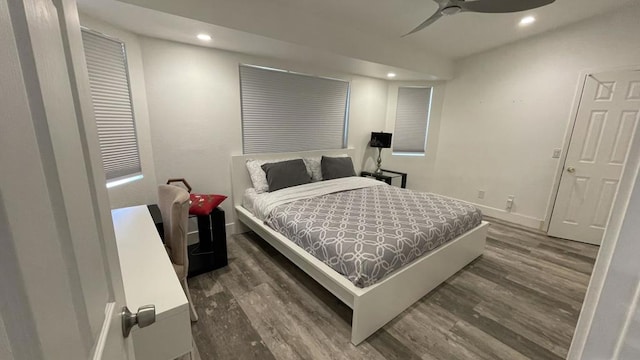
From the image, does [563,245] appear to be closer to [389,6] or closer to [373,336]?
[373,336]

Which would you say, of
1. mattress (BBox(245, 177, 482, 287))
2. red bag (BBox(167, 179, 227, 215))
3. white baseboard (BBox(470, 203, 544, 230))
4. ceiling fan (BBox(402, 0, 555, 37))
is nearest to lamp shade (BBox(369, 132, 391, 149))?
mattress (BBox(245, 177, 482, 287))

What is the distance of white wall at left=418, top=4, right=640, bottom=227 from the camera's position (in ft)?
9.47

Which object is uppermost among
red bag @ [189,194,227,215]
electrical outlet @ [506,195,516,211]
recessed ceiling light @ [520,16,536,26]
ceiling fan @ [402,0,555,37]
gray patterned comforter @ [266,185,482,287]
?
recessed ceiling light @ [520,16,536,26]

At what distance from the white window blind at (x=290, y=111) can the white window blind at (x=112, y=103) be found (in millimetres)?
1166

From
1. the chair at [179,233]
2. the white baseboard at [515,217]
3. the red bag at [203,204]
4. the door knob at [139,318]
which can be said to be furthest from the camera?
the white baseboard at [515,217]

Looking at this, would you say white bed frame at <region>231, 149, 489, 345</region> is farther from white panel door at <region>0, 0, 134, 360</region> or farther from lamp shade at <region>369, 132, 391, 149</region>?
lamp shade at <region>369, 132, 391, 149</region>

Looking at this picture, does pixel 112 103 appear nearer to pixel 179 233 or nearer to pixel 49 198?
pixel 179 233

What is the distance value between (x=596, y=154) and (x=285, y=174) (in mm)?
3768

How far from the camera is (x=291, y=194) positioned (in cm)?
284

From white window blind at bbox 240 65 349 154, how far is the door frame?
2.93m

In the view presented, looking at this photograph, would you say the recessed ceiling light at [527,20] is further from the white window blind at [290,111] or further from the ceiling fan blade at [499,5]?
the white window blind at [290,111]

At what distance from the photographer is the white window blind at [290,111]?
3.18m

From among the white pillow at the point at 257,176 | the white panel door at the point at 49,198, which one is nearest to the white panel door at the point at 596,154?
the white pillow at the point at 257,176

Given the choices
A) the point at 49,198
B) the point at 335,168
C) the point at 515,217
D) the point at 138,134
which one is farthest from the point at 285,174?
the point at 515,217
